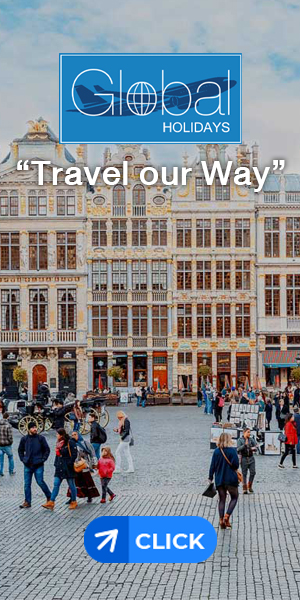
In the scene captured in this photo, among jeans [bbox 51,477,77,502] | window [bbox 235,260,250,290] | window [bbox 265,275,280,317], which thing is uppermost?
window [bbox 235,260,250,290]

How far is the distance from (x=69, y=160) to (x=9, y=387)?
14.4 meters

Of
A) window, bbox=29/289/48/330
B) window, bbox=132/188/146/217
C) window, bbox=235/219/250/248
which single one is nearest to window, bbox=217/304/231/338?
window, bbox=235/219/250/248

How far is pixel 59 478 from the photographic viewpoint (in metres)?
15.3

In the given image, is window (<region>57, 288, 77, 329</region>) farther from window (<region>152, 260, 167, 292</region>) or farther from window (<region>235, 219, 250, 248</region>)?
window (<region>235, 219, 250, 248</region>)

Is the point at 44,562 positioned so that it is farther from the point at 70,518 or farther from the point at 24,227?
the point at 24,227

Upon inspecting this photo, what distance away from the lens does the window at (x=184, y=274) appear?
5475 cm

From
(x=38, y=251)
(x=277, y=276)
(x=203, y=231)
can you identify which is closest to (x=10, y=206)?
(x=38, y=251)

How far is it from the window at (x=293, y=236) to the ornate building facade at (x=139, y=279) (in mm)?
60

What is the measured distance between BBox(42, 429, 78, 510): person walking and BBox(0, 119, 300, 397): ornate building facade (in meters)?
38.9

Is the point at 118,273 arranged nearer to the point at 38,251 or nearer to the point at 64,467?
the point at 38,251

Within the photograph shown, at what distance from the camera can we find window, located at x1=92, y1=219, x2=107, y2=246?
179 feet

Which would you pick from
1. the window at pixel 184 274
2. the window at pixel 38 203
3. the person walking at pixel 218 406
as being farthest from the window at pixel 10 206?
the person walking at pixel 218 406

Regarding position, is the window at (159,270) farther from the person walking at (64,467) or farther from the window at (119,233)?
the person walking at (64,467)

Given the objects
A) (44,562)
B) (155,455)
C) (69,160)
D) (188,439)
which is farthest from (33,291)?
(44,562)
